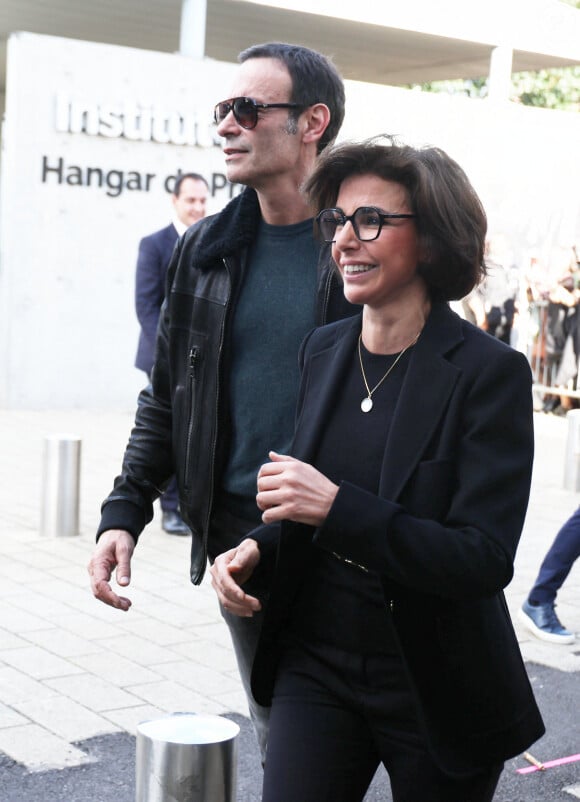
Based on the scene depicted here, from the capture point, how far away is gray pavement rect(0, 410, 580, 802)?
4.75 meters

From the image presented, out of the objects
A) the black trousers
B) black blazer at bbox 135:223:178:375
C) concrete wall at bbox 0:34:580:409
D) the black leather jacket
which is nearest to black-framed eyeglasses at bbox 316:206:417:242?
the black leather jacket

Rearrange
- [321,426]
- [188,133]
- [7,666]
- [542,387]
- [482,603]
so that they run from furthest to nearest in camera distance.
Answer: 1. [542,387]
2. [188,133]
3. [7,666]
4. [321,426]
5. [482,603]

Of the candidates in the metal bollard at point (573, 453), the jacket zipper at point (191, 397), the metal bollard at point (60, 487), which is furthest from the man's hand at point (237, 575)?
the metal bollard at point (573, 453)

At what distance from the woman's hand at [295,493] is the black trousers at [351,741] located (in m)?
0.36

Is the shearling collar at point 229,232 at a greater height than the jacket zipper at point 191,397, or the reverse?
the shearling collar at point 229,232

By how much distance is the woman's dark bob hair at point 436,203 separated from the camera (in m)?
2.67

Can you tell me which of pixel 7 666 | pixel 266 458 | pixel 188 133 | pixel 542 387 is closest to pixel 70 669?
pixel 7 666

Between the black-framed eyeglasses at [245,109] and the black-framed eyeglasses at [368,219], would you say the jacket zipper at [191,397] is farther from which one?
the black-framed eyeglasses at [368,219]

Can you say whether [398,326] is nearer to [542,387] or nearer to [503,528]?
[503,528]

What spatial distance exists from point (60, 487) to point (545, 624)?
3.37 m

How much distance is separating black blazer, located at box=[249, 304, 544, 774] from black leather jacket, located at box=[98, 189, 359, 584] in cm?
68

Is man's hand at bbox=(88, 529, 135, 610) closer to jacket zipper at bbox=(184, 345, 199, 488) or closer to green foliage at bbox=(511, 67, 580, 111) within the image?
jacket zipper at bbox=(184, 345, 199, 488)

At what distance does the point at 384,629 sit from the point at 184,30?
48.8ft

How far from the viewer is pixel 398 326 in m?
2.76
